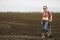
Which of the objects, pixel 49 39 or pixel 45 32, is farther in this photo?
pixel 45 32

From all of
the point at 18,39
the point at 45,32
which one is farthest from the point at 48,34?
the point at 18,39

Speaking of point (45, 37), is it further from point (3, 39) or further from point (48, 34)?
point (3, 39)

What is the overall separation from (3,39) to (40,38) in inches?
79.5

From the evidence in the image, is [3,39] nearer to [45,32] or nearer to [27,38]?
[27,38]

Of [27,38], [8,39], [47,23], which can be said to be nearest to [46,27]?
[47,23]

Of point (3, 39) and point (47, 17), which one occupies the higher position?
point (47, 17)

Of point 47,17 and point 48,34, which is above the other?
point 47,17

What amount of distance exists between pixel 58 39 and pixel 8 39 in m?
2.70

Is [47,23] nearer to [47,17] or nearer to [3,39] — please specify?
[47,17]

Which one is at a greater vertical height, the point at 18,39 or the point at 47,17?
the point at 47,17

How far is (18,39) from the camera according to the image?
14.6 m

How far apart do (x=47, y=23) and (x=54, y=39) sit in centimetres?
99

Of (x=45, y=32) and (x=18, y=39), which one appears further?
(x=45, y=32)

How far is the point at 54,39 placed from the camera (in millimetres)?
14727
